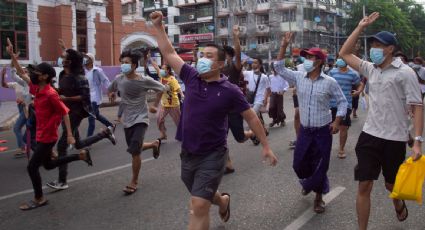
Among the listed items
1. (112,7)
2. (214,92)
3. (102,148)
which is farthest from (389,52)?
(112,7)

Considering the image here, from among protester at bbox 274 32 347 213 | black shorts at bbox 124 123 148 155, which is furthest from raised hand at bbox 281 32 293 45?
black shorts at bbox 124 123 148 155

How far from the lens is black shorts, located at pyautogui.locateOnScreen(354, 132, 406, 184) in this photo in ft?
13.3

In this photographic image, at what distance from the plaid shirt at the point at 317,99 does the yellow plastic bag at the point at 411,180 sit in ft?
4.61

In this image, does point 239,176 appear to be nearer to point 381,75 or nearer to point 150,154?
point 150,154

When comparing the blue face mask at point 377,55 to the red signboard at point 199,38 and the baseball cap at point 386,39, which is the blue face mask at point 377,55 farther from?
the red signboard at point 199,38

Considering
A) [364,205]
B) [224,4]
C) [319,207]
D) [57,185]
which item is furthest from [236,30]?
[224,4]

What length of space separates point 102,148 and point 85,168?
1.87m

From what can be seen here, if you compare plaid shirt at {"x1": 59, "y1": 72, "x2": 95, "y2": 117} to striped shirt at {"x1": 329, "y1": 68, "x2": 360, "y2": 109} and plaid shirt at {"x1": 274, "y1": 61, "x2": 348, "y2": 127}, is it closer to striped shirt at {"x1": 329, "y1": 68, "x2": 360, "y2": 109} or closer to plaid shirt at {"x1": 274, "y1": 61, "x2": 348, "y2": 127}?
plaid shirt at {"x1": 274, "y1": 61, "x2": 348, "y2": 127}

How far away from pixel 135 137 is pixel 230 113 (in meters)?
2.29

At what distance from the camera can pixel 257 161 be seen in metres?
7.60

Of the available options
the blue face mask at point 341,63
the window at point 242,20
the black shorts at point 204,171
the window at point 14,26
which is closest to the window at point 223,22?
the window at point 242,20

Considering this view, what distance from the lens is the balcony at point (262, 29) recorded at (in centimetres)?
5528

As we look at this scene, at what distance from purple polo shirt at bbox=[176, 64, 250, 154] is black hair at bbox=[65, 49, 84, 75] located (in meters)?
2.89

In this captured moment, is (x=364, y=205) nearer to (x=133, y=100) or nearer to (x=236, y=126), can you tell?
(x=236, y=126)
